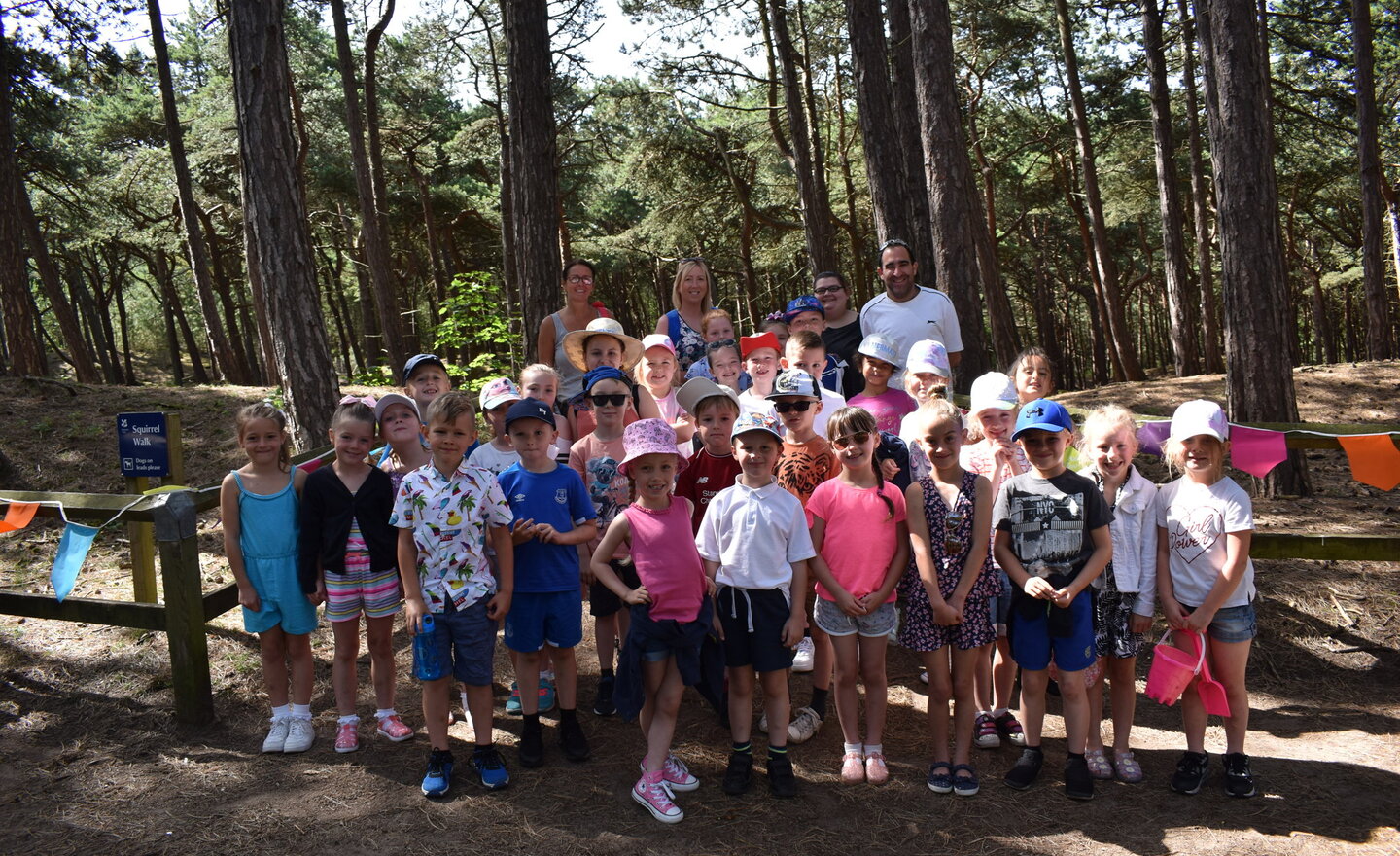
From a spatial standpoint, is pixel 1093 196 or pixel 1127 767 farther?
pixel 1093 196

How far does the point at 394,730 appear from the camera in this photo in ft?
15.1

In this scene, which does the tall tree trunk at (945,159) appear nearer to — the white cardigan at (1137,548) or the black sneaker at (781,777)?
the white cardigan at (1137,548)

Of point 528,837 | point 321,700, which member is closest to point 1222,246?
point 528,837

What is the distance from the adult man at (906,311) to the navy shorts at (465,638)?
3369mm

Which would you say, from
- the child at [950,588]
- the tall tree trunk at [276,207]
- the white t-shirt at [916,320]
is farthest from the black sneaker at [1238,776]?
the tall tree trunk at [276,207]

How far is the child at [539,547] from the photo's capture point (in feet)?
13.7

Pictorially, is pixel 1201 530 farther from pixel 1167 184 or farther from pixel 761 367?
pixel 1167 184

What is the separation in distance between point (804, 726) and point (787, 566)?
44.6 inches

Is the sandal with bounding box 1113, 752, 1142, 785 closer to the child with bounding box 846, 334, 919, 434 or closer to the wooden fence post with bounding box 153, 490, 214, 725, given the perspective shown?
the child with bounding box 846, 334, 919, 434

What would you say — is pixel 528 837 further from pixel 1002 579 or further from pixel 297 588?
pixel 1002 579

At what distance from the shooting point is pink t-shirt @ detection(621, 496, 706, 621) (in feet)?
12.9

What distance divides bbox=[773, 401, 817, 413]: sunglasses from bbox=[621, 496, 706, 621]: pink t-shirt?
0.81 m

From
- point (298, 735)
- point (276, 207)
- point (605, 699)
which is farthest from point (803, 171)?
point (298, 735)

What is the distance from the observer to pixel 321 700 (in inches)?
207
